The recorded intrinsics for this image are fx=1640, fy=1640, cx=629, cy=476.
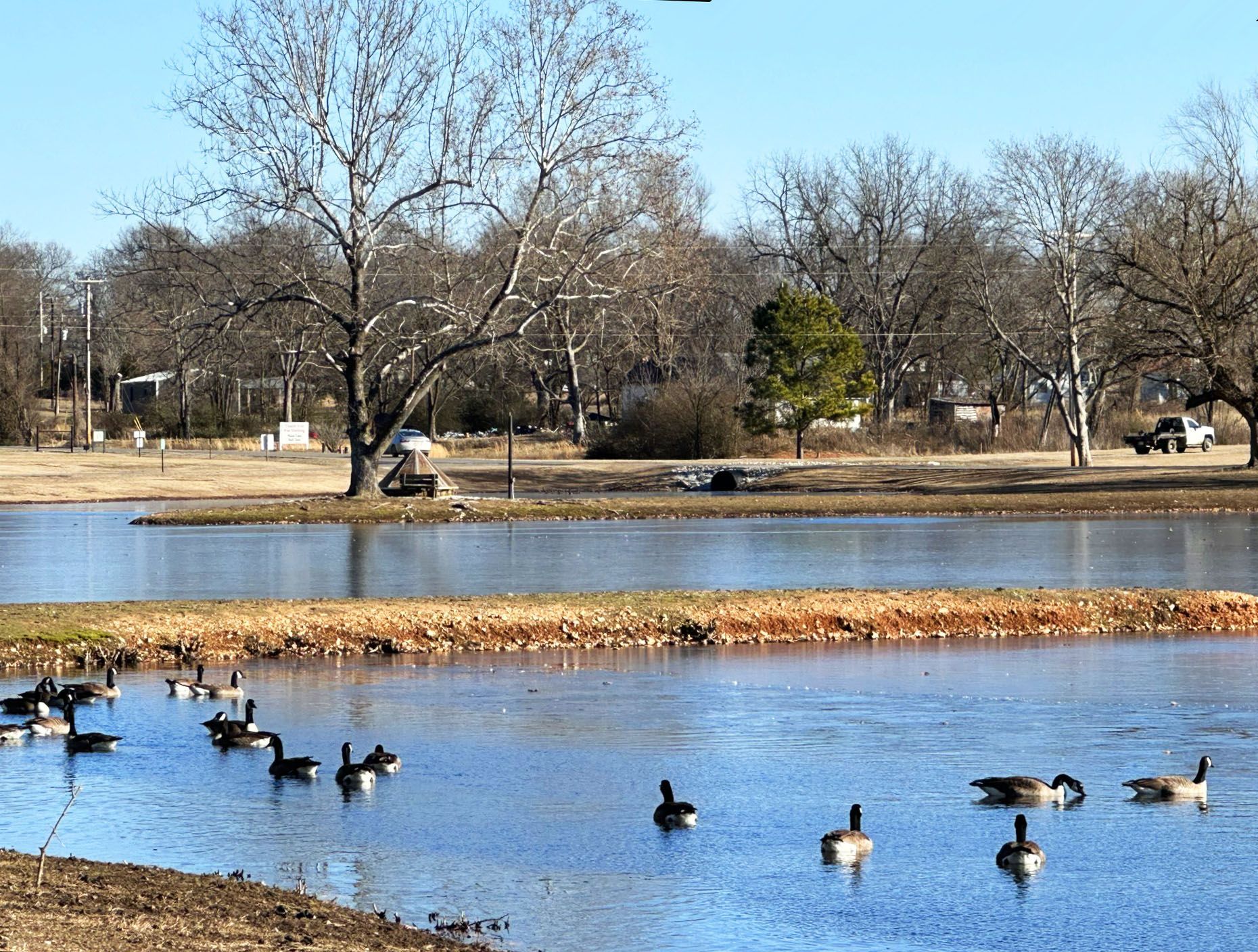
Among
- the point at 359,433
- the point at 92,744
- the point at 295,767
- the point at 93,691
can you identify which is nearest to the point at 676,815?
the point at 295,767

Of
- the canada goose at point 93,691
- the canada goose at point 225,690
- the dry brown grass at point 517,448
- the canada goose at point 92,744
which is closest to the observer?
the canada goose at point 92,744

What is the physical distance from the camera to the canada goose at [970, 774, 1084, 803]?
12273 mm

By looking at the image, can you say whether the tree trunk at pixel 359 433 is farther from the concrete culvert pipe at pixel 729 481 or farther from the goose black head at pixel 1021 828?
the goose black head at pixel 1021 828

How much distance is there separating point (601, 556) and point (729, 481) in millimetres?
37127

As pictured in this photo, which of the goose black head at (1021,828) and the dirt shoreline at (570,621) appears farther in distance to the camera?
the dirt shoreline at (570,621)

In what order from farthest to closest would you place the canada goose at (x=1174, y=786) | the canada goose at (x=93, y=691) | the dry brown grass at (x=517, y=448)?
the dry brown grass at (x=517, y=448) → the canada goose at (x=93, y=691) → the canada goose at (x=1174, y=786)

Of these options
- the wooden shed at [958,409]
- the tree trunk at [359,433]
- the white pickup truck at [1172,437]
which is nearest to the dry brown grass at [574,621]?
the tree trunk at [359,433]

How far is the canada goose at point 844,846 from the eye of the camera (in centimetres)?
1082

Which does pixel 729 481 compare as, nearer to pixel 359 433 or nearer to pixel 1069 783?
pixel 359 433

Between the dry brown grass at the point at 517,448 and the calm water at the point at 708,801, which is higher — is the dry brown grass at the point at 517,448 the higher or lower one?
the higher one

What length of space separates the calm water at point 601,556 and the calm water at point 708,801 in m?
7.22

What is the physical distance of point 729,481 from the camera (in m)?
70.1

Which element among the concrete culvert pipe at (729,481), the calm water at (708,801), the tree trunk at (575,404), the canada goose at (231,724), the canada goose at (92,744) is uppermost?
the tree trunk at (575,404)

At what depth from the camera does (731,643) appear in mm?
21734
